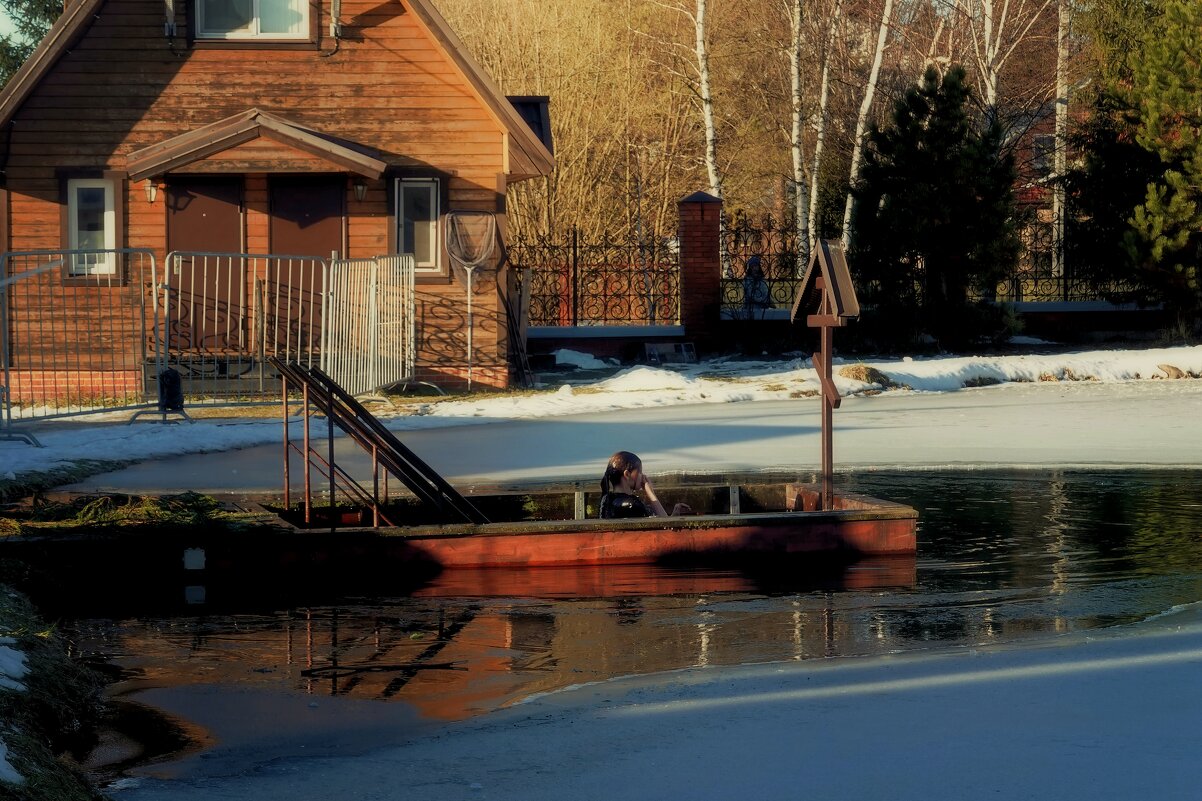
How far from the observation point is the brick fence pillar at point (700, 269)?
26703mm

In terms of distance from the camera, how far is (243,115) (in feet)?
66.1

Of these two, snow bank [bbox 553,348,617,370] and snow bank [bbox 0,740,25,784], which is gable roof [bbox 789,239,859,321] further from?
snow bank [bbox 553,348,617,370]

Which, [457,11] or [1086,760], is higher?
[457,11]

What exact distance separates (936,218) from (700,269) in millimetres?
4123

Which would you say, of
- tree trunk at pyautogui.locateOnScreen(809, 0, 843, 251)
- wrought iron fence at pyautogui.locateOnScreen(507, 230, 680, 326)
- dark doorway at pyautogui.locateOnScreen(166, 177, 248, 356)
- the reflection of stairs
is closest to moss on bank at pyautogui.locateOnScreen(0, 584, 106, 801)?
the reflection of stairs

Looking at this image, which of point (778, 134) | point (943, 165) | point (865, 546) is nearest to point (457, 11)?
point (778, 134)

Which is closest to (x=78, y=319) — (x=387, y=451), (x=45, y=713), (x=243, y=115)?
(x=243, y=115)

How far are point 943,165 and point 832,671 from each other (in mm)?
21150

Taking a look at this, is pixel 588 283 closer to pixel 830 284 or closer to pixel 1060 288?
pixel 1060 288

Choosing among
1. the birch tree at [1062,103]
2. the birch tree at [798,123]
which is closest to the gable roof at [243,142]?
the birch tree at [798,123]

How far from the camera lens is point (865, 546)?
28.1 ft

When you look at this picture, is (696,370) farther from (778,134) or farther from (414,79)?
(778,134)

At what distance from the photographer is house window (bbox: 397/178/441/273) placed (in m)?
21.0

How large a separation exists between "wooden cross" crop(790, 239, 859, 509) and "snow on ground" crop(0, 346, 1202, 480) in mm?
5958
